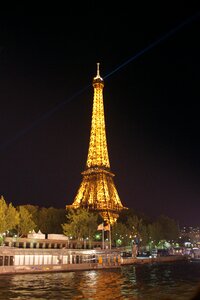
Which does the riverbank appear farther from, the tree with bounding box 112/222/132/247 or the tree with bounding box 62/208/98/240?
the tree with bounding box 112/222/132/247

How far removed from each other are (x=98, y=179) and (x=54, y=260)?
5715 centimetres

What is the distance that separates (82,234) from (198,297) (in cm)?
7917

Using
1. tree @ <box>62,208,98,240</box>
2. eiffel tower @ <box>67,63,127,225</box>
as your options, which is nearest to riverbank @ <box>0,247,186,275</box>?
tree @ <box>62,208,98,240</box>

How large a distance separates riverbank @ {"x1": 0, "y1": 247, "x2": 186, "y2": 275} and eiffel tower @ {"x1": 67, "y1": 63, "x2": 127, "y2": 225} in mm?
35445

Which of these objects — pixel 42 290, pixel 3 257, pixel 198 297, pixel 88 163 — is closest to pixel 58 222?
pixel 88 163

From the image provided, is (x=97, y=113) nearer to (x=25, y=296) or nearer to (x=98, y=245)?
(x=98, y=245)

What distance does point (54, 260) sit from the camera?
188 ft

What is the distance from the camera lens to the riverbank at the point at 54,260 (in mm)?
49375

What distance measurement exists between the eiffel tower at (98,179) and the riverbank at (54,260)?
35.4 meters

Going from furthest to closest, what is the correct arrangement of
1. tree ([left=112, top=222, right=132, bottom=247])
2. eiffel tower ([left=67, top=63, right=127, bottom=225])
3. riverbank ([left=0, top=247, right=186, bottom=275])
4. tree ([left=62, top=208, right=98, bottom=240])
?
eiffel tower ([left=67, top=63, right=127, bottom=225]), tree ([left=112, top=222, right=132, bottom=247]), tree ([left=62, top=208, right=98, bottom=240]), riverbank ([left=0, top=247, right=186, bottom=275])

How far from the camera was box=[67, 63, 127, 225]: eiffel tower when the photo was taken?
357 ft

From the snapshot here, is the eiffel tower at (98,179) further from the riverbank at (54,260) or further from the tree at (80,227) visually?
the riverbank at (54,260)

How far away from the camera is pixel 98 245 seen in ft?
311

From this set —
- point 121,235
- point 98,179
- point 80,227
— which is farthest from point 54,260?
point 98,179
